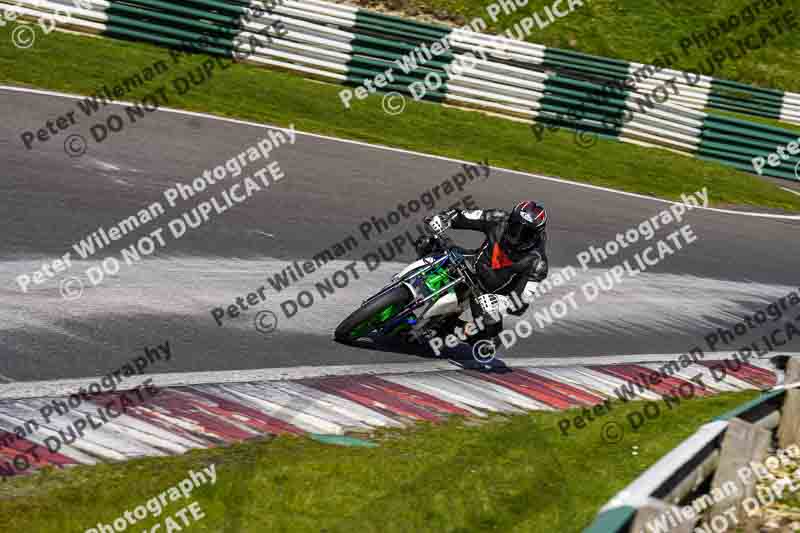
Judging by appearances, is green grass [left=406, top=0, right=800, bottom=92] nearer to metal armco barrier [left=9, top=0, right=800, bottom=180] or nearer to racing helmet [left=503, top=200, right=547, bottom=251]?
metal armco barrier [left=9, top=0, right=800, bottom=180]

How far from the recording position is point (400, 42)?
2122 centimetres

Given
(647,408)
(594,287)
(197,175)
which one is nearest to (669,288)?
(594,287)

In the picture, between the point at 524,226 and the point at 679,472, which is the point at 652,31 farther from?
the point at 679,472

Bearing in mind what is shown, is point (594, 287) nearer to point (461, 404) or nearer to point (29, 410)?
point (461, 404)

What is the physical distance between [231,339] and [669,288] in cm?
719

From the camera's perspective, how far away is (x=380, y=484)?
7.27 meters

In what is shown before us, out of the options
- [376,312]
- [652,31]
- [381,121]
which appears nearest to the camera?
[376,312]

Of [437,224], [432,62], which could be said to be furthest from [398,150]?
[437,224]

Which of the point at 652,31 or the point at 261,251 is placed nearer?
the point at 261,251

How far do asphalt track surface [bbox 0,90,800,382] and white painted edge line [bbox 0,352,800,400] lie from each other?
0.46 feet

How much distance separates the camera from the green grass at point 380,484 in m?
6.46

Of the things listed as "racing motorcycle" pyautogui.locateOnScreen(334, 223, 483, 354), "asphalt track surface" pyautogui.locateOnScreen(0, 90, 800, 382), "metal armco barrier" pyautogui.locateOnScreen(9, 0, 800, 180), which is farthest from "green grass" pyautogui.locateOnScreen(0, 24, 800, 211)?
"racing motorcycle" pyautogui.locateOnScreen(334, 223, 483, 354)

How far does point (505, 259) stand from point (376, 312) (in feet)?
4.75

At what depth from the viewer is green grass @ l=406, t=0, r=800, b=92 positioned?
27922 mm
